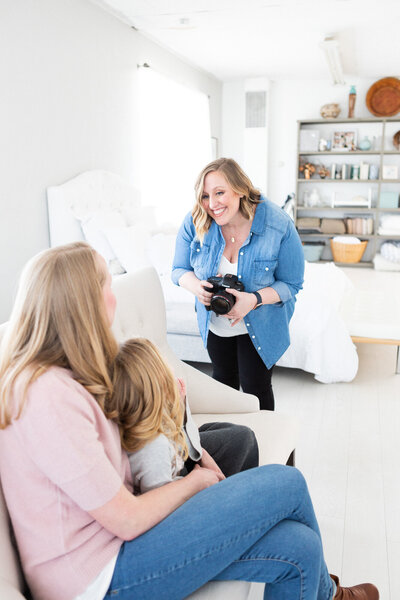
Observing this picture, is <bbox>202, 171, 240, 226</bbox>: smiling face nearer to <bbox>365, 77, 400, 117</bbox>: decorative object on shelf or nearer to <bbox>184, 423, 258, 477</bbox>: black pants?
<bbox>184, 423, 258, 477</bbox>: black pants

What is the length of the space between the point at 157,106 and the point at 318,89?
2.91 metres

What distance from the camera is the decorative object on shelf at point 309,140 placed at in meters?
6.81

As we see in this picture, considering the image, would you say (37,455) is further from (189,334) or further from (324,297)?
(324,297)

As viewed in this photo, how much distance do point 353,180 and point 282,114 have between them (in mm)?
1316

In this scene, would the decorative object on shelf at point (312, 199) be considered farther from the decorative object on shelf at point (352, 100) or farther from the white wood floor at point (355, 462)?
the white wood floor at point (355, 462)

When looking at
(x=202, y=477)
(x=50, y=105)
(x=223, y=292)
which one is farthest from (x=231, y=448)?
(x=50, y=105)

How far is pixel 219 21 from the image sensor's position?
13.5ft

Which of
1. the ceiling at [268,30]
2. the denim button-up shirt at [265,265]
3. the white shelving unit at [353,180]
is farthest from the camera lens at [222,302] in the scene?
the white shelving unit at [353,180]

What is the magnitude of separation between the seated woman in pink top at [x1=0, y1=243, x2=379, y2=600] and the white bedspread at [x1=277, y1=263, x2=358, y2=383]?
203cm

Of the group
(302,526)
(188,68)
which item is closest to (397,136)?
(188,68)

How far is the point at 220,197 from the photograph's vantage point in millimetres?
1803

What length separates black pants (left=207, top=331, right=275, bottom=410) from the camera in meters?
1.98

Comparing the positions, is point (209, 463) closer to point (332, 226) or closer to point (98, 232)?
point (98, 232)

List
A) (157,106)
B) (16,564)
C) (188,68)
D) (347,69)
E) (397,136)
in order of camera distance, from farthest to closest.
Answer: (397,136), (347,69), (188,68), (157,106), (16,564)
